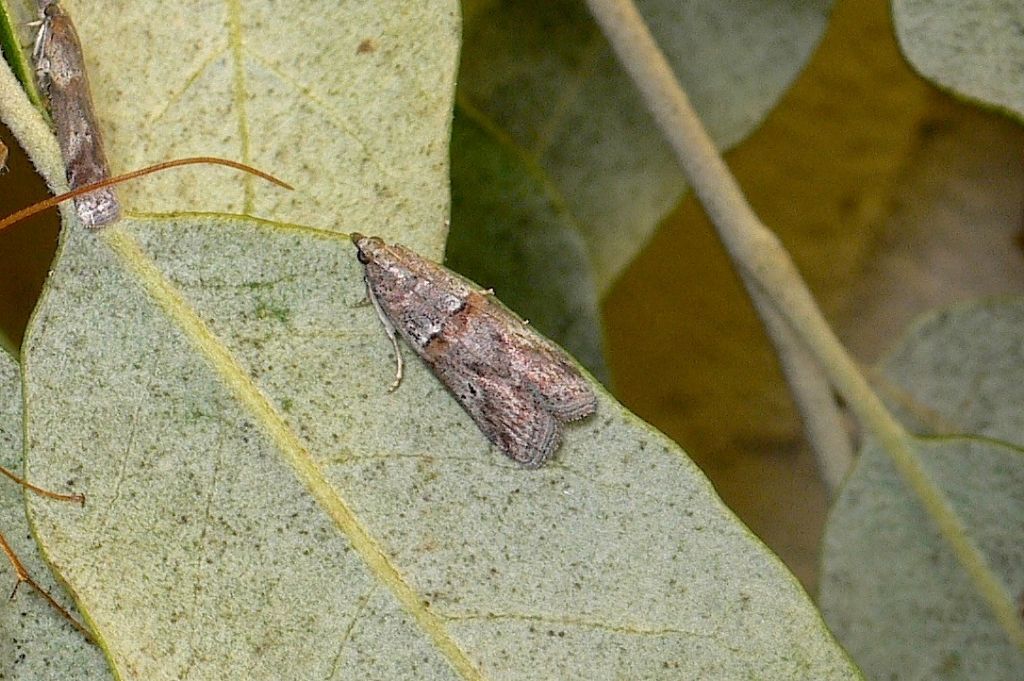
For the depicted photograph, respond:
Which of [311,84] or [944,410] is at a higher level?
[311,84]

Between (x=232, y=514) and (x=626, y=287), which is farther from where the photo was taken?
(x=626, y=287)

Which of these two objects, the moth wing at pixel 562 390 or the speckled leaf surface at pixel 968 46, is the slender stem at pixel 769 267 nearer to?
the speckled leaf surface at pixel 968 46

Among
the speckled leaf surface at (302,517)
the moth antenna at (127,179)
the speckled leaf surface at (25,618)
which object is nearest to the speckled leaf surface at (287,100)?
the moth antenna at (127,179)

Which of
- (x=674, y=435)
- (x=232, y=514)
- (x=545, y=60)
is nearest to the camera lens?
(x=232, y=514)

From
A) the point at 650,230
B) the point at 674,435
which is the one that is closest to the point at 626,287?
the point at 674,435

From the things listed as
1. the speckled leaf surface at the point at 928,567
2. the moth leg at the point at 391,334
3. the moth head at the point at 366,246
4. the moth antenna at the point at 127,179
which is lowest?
the speckled leaf surface at the point at 928,567

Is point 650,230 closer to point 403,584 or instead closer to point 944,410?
point 944,410

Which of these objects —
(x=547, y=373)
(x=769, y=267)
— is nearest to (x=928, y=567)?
(x=769, y=267)
